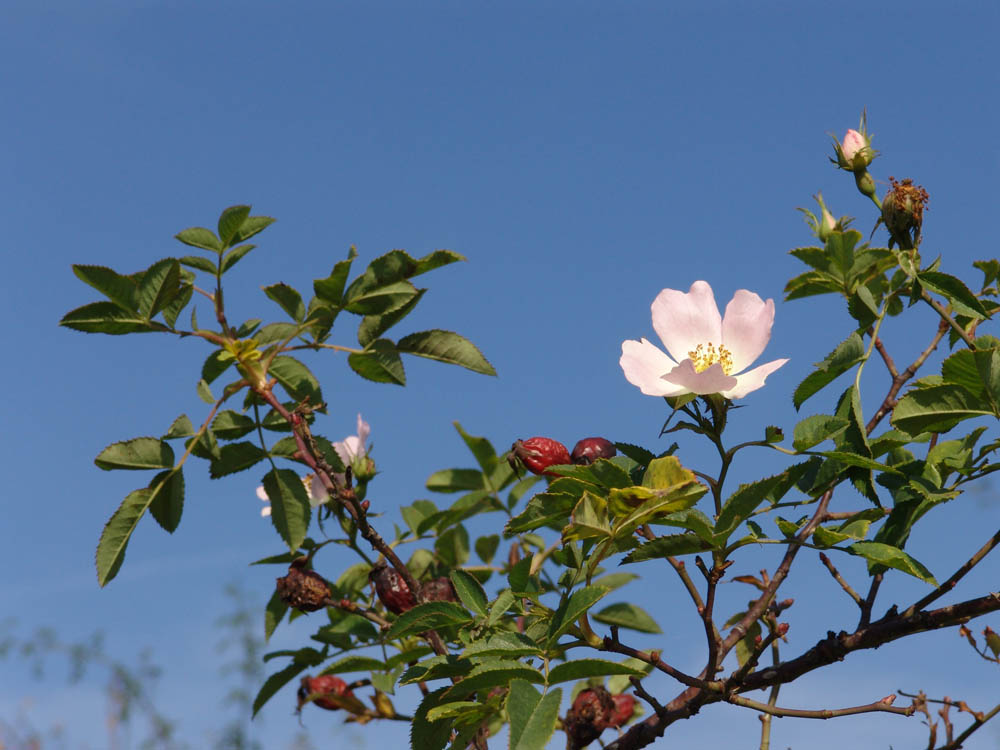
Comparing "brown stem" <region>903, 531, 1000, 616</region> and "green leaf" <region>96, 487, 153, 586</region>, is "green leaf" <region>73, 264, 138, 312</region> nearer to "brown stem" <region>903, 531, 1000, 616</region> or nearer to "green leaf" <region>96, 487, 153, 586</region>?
"green leaf" <region>96, 487, 153, 586</region>

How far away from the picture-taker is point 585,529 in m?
1.41

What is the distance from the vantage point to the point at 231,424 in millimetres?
2119

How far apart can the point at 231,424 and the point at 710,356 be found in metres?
1.03

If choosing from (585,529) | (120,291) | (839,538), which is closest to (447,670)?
(585,529)

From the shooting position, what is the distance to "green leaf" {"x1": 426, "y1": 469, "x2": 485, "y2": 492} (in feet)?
8.87

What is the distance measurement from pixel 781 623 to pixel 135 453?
53.3 inches

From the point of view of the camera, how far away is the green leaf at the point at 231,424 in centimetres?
212

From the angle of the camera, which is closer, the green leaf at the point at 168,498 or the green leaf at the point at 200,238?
the green leaf at the point at 168,498

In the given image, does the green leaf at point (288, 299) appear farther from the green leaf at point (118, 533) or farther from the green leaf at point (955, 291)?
the green leaf at point (955, 291)

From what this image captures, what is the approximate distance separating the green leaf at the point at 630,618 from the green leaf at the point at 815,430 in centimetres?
114

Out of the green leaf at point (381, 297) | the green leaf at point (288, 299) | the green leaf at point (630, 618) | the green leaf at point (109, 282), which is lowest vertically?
the green leaf at point (109, 282)

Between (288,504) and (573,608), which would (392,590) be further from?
(573,608)

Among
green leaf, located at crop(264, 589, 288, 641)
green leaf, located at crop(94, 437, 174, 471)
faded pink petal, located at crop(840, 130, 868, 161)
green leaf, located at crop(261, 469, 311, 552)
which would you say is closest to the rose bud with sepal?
green leaf, located at crop(264, 589, 288, 641)

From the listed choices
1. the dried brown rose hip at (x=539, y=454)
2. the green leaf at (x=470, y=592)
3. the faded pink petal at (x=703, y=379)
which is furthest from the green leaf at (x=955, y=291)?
the green leaf at (x=470, y=592)
